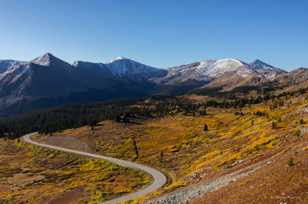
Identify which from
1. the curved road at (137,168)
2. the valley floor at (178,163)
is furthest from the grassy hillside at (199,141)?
the curved road at (137,168)

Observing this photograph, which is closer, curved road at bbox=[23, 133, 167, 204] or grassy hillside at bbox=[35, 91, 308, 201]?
curved road at bbox=[23, 133, 167, 204]

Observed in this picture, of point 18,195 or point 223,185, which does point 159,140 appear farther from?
point 223,185

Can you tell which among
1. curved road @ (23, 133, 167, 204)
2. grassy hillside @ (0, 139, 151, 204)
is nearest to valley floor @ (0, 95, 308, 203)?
grassy hillside @ (0, 139, 151, 204)

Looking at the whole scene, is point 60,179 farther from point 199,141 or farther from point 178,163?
point 199,141

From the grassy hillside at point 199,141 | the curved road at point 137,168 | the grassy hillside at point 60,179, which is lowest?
the grassy hillside at point 60,179

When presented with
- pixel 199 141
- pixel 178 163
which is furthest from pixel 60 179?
pixel 199 141

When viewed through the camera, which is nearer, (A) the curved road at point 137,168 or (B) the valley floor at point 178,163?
(B) the valley floor at point 178,163

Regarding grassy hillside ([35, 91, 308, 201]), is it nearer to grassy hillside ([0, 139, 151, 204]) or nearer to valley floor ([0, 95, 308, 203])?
valley floor ([0, 95, 308, 203])

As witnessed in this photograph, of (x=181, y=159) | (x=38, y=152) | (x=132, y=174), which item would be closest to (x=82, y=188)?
(x=132, y=174)

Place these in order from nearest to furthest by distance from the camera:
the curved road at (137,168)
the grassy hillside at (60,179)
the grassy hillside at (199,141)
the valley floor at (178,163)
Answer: the valley floor at (178,163) < the curved road at (137,168) < the grassy hillside at (199,141) < the grassy hillside at (60,179)

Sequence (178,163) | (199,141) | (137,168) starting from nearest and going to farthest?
(178,163)
(137,168)
(199,141)

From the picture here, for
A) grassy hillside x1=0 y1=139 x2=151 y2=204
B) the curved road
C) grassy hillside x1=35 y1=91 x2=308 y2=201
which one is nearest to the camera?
the curved road

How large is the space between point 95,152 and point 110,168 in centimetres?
4137

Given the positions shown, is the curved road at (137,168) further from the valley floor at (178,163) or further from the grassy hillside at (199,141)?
the grassy hillside at (199,141)
